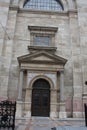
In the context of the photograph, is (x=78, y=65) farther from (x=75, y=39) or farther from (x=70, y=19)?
(x=70, y=19)

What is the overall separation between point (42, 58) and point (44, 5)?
6697 millimetres

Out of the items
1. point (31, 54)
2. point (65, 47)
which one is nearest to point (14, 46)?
point (31, 54)

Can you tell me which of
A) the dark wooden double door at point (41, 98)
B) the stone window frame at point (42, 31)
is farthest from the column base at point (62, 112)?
the stone window frame at point (42, 31)

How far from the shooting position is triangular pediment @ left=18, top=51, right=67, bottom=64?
627 inches

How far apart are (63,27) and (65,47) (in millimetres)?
2140

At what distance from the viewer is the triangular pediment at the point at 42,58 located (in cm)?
→ 1591

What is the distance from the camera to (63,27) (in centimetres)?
1858

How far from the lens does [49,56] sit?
639 inches

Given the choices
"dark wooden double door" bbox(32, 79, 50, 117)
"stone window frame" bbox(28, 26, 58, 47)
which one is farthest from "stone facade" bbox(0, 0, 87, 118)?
"dark wooden double door" bbox(32, 79, 50, 117)

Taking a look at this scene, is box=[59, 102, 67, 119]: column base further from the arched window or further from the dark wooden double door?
the arched window

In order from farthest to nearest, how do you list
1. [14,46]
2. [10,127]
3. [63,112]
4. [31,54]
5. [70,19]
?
1. [70,19]
2. [14,46]
3. [31,54]
4. [63,112]
5. [10,127]

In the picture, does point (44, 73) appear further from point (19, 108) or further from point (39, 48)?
point (19, 108)

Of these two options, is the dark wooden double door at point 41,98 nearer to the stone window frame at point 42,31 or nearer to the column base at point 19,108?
the column base at point 19,108

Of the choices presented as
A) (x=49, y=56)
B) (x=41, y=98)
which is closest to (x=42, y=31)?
(x=49, y=56)
